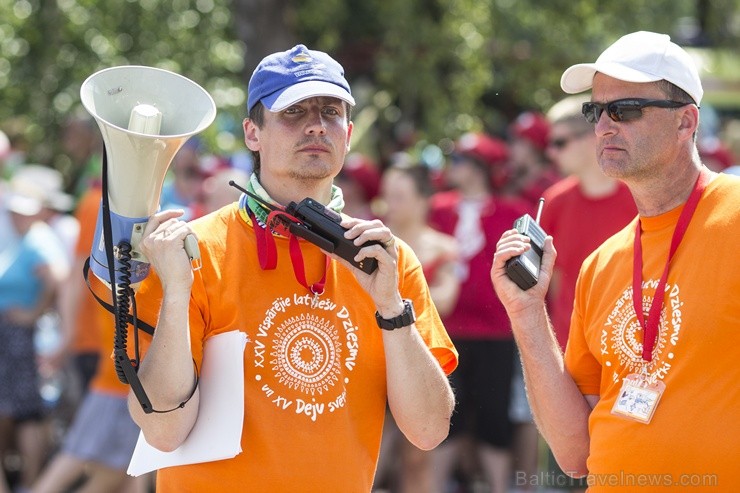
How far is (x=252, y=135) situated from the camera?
4.00 metres

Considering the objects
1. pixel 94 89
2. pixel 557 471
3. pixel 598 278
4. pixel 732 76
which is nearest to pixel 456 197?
pixel 557 471

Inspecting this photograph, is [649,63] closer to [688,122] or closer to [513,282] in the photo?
[688,122]

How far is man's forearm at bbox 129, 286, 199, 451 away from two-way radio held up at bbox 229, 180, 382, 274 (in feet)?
1.25

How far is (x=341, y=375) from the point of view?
3723 mm

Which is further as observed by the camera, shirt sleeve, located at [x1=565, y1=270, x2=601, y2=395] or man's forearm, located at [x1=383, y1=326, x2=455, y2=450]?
shirt sleeve, located at [x1=565, y1=270, x2=601, y2=395]

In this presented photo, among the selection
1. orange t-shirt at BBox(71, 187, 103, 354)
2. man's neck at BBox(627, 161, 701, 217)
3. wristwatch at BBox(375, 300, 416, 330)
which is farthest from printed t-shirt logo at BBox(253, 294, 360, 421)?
orange t-shirt at BBox(71, 187, 103, 354)

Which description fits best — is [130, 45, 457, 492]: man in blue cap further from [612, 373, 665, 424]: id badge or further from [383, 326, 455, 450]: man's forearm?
[612, 373, 665, 424]: id badge

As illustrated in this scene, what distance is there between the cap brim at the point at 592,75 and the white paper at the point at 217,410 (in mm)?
1348

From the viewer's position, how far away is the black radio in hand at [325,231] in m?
3.60

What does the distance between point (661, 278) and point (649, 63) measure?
2.15 feet

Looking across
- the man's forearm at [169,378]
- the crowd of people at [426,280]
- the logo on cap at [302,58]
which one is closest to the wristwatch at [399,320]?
the man's forearm at [169,378]

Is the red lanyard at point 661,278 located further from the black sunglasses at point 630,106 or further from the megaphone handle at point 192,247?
the megaphone handle at point 192,247

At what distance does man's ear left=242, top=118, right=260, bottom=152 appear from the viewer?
3.97 m
